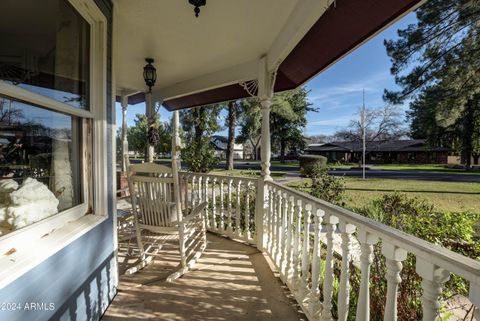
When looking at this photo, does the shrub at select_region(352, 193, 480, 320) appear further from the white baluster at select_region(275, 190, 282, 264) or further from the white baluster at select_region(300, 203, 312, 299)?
the white baluster at select_region(275, 190, 282, 264)

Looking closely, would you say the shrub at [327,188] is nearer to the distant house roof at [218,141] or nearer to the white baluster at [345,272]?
the distant house roof at [218,141]

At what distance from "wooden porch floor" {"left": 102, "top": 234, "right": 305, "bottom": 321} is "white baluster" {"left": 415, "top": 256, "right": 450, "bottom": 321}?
1.28 m

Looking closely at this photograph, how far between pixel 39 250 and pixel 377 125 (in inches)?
1240

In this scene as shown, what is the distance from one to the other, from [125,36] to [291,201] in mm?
2462

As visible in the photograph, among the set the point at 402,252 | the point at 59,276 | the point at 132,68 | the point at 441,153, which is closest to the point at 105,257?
the point at 59,276

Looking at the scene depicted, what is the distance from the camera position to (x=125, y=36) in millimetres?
2961

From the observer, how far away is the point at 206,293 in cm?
235

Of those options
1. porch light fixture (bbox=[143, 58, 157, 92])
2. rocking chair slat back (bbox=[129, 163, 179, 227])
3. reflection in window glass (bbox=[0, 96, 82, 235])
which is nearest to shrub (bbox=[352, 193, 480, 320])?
rocking chair slat back (bbox=[129, 163, 179, 227])

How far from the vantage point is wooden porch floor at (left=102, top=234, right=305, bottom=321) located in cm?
206

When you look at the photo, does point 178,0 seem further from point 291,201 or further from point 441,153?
point 441,153

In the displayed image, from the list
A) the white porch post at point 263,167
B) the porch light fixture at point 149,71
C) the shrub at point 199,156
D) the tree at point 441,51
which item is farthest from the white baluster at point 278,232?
the tree at point 441,51

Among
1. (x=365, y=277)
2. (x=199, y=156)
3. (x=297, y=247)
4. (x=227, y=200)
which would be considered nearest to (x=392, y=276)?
(x=365, y=277)

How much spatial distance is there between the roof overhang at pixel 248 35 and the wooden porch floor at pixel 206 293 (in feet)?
6.99

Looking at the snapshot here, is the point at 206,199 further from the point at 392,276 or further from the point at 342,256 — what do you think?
the point at 392,276
